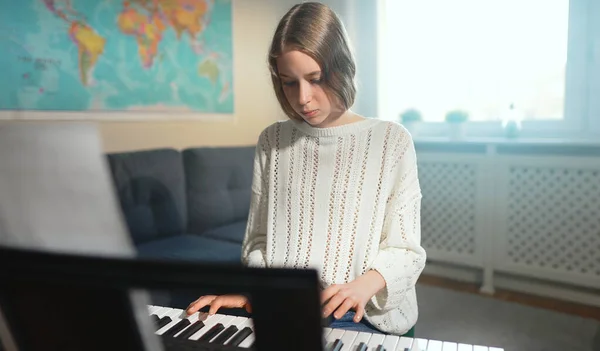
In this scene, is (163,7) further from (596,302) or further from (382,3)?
(596,302)

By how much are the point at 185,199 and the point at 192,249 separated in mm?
432

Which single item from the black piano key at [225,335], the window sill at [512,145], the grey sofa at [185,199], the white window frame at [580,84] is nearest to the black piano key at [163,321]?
the black piano key at [225,335]

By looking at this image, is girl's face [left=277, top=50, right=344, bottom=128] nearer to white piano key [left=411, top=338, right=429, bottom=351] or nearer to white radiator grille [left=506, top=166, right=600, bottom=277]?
white piano key [left=411, top=338, right=429, bottom=351]

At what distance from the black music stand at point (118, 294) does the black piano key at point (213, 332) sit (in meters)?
0.37

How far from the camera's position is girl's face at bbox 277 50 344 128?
3.20ft

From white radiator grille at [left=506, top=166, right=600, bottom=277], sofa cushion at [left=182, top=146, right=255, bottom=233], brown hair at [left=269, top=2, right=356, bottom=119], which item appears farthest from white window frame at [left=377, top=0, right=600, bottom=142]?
brown hair at [left=269, top=2, right=356, bottom=119]

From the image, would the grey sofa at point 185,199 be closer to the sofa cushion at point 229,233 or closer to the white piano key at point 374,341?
the sofa cushion at point 229,233

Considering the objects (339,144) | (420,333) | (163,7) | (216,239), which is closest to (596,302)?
(420,333)

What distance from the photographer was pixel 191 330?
74 centimetres

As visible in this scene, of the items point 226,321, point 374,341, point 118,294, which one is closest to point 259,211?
point 226,321

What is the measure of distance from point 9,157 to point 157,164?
6.95 ft

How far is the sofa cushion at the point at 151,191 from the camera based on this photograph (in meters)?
2.27

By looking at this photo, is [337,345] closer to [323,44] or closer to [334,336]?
[334,336]

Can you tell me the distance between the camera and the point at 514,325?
241 centimetres
